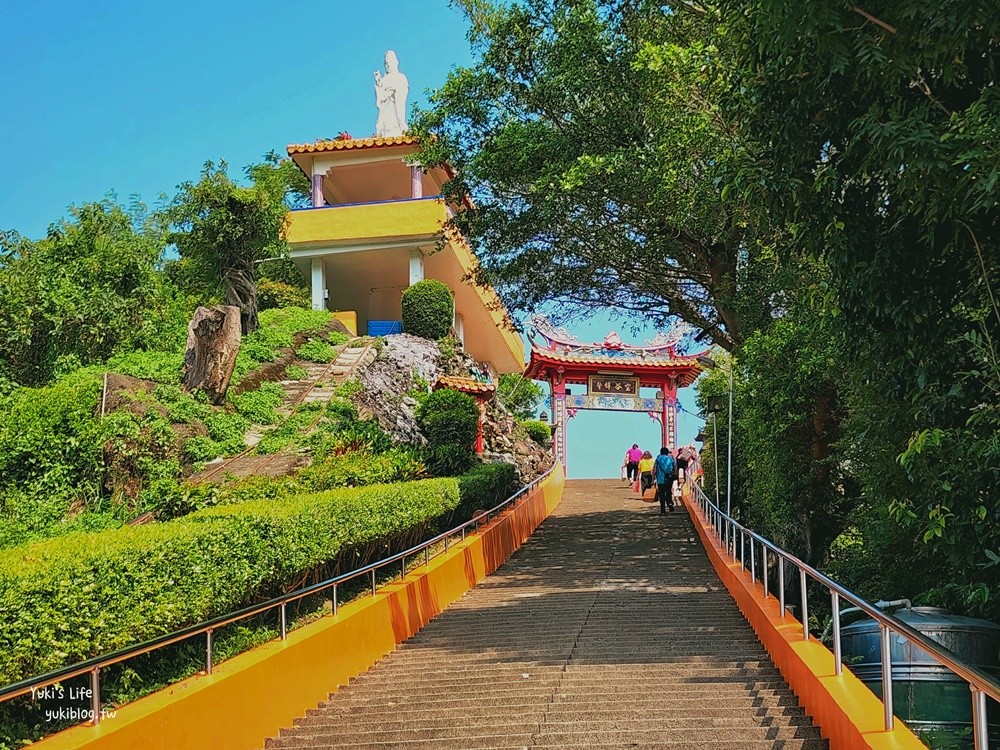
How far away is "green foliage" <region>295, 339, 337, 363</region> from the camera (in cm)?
2123

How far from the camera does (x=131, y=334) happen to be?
2027cm

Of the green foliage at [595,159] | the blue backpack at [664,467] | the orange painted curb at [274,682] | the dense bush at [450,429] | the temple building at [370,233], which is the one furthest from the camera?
the temple building at [370,233]

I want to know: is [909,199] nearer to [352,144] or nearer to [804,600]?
[804,600]

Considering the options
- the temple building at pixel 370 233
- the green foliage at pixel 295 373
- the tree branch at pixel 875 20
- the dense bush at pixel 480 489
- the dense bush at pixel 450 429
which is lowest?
the dense bush at pixel 480 489

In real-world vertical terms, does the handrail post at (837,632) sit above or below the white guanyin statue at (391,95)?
below

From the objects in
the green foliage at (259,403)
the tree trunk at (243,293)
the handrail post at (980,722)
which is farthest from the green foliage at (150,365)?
the handrail post at (980,722)

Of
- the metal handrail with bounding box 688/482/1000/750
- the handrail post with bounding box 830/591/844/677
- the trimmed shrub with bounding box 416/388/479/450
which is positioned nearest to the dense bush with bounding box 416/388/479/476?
the trimmed shrub with bounding box 416/388/479/450

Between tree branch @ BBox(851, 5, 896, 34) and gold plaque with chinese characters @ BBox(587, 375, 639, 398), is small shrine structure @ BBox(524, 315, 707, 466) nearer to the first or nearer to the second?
gold plaque with chinese characters @ BBox(587, 375, 639, 398)

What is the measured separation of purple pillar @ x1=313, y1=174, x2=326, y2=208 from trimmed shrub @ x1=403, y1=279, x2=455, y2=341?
3842mm

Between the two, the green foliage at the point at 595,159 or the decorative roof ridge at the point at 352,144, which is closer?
the green foliage at the point at 595,159

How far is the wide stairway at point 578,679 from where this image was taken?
6.34 meters

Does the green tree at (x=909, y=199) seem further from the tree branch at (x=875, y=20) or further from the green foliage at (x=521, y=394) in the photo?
the green foliage at (x=521, y=394)

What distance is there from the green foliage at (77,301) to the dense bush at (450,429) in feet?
23.0

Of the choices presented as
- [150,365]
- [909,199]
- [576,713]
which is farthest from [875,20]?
[150,365]
